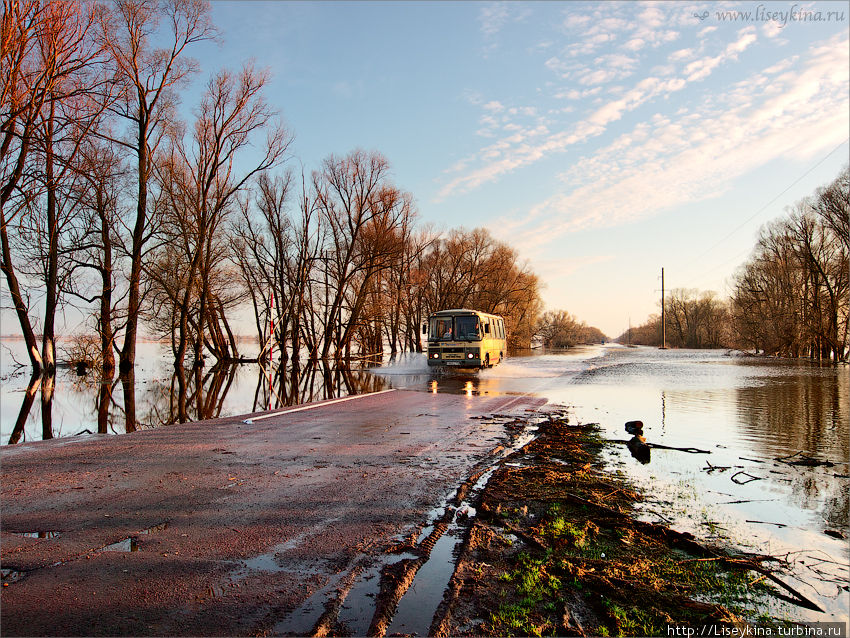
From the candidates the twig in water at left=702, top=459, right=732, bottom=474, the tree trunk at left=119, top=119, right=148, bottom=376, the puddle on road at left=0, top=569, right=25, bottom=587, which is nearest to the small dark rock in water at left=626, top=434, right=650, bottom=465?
the twig in water at left=702, top=459, right=732, bottom=474

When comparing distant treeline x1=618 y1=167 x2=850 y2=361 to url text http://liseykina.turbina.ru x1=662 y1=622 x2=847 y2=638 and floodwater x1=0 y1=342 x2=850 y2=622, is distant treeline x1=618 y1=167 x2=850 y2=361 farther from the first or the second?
url text http://liseykina.turbina.ru x1=662 y1=622 x2=847 y2=638

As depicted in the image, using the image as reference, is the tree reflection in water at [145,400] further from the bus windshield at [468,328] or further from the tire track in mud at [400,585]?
the tire track in mud at [400,585]

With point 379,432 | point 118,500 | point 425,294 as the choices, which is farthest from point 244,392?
point 425,294

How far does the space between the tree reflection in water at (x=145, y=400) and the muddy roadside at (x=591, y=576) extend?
9821mm

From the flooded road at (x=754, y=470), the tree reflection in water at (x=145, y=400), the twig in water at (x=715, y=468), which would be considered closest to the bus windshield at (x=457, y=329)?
the tree reflection in water at (x=145, y=400)

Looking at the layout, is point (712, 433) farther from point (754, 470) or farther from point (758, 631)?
point (758, 631)

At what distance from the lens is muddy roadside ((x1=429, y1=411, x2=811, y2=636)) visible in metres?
3.31

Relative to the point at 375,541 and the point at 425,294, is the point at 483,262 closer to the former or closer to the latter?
the point at 425,294

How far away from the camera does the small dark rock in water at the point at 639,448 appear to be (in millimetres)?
8445

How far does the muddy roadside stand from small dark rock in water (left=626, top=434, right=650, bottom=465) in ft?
8.27

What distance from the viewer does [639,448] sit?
9094 millimetres

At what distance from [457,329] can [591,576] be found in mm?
24944

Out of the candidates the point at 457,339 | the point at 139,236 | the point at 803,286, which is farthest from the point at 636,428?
the point at 803,286

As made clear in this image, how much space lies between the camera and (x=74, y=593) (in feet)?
11.5
